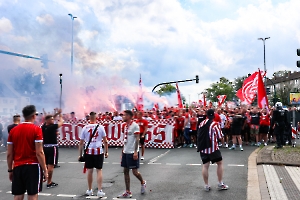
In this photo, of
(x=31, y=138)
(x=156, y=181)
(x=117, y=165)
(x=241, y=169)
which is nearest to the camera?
(x=31, y=138)

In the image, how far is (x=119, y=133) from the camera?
15.7 meters

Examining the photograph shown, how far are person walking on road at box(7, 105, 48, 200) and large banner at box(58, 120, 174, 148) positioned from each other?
1033 centimetres

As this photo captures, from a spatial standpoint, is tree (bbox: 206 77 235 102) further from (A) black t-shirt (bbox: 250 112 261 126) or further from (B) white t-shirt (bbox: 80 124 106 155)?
(B) white t-shirt (bbox: 80 124 106 155)

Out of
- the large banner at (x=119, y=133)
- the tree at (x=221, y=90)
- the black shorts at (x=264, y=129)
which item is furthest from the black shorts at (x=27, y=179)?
the tree at (x=221, y=90)

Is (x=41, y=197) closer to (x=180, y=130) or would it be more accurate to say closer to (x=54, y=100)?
(x=180, y=130)

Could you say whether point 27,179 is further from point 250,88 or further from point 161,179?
point 250,88

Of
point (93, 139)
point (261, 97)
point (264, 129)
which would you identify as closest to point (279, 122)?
point (264, 129)

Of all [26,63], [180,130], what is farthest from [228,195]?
[26,63]

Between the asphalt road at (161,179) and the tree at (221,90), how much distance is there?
231ft

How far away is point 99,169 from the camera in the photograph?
22.5 feet

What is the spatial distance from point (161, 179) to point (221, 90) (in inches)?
2955

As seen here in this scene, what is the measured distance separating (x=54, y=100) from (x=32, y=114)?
13184 millimetres

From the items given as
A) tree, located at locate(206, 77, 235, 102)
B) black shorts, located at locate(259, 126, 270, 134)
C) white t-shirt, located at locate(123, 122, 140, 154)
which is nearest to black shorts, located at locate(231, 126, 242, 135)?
black shorts, located at locate(259, 126, 270, 134)

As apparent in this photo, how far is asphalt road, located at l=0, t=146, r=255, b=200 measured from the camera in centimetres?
680
